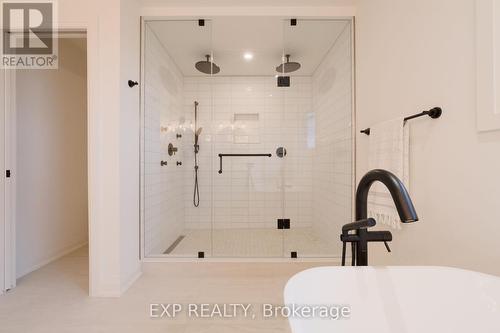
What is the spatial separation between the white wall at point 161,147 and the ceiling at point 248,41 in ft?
Result: 0.59

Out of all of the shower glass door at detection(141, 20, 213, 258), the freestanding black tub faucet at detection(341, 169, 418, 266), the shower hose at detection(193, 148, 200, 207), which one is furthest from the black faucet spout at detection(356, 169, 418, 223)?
the shower hose at detection(193, 148, 200, 207)

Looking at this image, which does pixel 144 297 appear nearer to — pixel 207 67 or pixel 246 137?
pixel 246 137

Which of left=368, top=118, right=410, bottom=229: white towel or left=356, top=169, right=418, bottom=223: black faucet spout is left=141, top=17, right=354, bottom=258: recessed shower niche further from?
left=356, top=169, right=418, bottom=223: black faucet spout

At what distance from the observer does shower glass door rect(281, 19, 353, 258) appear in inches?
95.0

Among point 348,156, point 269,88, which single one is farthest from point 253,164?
point 348,156

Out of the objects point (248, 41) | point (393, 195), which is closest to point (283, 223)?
point (248, 41)

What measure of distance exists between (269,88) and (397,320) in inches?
110

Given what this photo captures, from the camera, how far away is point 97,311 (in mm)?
1654

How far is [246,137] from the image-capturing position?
3.25m

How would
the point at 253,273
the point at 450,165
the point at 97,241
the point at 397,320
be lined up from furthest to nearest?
the point at 253,273
the point at 97,241
the point at 450,165
the point at 397,320

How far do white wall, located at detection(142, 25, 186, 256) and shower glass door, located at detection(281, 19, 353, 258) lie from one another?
1353 mm

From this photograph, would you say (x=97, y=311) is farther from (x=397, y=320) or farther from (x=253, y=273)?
(x=397, y=320)

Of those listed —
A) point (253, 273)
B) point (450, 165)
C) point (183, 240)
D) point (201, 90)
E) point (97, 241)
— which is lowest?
point (253, 273)

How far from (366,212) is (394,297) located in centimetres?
37
